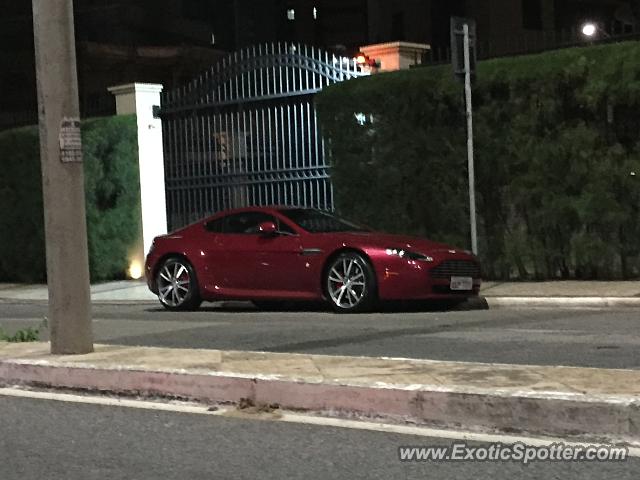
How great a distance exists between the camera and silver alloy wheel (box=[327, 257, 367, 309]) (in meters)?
11.4

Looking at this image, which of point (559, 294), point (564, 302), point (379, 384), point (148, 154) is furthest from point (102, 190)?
point (379, 384)

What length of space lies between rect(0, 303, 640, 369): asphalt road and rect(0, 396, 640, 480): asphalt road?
7.62 feet

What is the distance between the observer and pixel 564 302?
11.8 meters

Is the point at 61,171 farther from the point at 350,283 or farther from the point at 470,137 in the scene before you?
the point at 470,137

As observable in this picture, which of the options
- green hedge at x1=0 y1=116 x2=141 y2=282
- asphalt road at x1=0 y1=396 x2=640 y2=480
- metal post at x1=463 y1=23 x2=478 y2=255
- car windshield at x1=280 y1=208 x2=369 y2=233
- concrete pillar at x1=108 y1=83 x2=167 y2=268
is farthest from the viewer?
concrete pillar at x1=108 y1=83 x2=167 y2=268

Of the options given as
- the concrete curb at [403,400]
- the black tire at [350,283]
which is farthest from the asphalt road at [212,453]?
the black tire at [350,283]

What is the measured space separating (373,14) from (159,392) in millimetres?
40699

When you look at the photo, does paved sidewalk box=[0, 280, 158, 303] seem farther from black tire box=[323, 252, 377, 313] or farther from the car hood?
the car hood

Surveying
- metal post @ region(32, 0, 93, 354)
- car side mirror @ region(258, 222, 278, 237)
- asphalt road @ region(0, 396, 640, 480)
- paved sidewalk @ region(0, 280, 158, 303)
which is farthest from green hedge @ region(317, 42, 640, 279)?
asphalt road @ region(0, 396, 640, 480)

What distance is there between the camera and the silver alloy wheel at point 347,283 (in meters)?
11.4

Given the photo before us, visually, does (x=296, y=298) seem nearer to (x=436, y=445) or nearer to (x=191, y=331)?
(x=191, y=331)

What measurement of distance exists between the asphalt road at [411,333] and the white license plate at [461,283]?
0.99ft

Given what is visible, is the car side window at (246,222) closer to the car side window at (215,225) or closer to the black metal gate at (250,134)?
the car side window at (215,225)

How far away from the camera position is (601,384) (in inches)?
226
